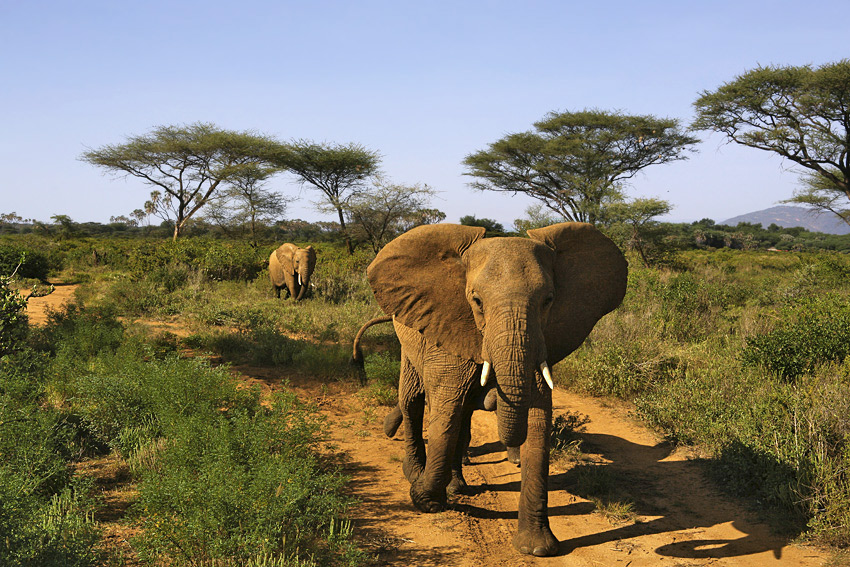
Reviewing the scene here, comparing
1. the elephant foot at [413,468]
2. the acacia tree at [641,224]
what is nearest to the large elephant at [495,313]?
the elephant foot at [413,468]

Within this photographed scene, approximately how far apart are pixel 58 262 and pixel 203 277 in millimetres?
8141

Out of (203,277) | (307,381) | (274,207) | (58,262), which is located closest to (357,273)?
(203,277)

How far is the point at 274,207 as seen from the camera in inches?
1276

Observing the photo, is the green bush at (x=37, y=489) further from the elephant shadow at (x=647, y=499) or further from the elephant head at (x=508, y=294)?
the elephant shadow at (x=647, y=499)

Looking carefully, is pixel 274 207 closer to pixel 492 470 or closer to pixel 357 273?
pixel 357 273

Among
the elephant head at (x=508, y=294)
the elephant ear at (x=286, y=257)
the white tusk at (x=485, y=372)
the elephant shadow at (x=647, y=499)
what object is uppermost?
the elephant ear at (x=286, y=257)

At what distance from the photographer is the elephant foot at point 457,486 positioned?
5242mm

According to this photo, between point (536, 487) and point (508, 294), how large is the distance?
1.43 m

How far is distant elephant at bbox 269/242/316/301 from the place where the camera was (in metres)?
14.8

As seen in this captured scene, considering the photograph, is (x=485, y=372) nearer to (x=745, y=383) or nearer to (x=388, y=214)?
(x=745, y=383)

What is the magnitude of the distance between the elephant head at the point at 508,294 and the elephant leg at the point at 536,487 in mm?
127

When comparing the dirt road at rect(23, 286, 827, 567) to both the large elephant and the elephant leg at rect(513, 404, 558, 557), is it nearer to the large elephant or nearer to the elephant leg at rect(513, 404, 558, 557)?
the elephant leg at rect(513, 404, 558, 557)

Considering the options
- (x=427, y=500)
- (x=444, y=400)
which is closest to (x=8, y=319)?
(x=427, y=500)

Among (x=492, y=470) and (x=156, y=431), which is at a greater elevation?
(x=156, y=431)
